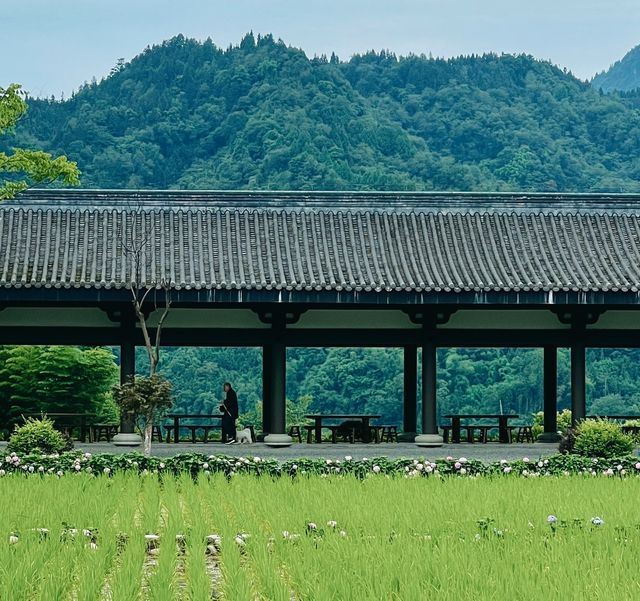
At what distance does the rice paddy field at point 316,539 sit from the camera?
8094 mm

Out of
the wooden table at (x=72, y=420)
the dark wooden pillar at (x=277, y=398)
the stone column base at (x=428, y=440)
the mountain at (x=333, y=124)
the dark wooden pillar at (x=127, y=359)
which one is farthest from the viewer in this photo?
the mountain at (x=333, y=124)

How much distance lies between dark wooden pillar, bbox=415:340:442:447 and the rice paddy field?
7042mm

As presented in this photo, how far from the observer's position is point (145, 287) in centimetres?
2095

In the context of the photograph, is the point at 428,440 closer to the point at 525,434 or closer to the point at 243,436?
the point at 243,436

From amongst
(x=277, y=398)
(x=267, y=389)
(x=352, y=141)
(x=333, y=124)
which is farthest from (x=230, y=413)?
(x=333, y=124)

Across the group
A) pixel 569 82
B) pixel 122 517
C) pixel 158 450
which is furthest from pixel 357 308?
pixel 569 82

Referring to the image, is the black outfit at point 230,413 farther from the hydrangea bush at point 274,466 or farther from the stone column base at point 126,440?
the hydrangea bush at point 274,466

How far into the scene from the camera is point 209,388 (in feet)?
186

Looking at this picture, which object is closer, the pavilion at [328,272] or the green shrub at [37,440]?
the green shrub at [37,440]

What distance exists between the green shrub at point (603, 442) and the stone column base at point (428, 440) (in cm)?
356

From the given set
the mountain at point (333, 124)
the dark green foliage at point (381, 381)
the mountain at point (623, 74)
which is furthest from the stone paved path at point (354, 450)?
Result: the mountain at point (623, 74)

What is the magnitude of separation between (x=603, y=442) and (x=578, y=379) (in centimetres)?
379

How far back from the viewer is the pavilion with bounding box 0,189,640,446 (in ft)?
70.6

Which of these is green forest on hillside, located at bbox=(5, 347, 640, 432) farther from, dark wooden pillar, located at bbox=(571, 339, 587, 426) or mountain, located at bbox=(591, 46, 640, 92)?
mountain, located at bbox=(591, 46, 640, 92)
